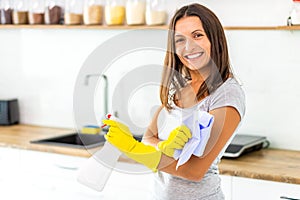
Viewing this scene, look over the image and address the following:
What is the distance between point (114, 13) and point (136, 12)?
14cm

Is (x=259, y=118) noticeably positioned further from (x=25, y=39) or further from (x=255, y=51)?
(x=25, y=39)

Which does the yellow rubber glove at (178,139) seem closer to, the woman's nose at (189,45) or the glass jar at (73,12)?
the woman's nose at (189,45)

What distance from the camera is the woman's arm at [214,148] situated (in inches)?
59.9

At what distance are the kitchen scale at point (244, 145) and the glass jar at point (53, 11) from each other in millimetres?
1254

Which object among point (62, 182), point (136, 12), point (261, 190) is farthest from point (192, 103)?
point (136, 12)

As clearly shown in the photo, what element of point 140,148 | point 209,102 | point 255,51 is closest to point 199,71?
point 209,102

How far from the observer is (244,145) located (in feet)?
8.32

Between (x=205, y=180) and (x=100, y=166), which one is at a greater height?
(x=100, y=166)

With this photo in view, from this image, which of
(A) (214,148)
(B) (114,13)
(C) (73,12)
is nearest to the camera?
(A) (214,148)

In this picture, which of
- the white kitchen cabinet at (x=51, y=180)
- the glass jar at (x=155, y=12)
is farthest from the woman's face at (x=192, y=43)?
the glass jar at (x=155, y=12)

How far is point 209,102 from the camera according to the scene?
1.61m

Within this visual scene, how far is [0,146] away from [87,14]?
849 mm

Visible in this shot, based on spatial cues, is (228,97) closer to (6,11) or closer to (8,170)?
(8,170)

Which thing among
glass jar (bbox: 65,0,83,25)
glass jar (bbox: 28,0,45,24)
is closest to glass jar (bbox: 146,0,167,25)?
glass jar (bbox: 65,0,83,25)
